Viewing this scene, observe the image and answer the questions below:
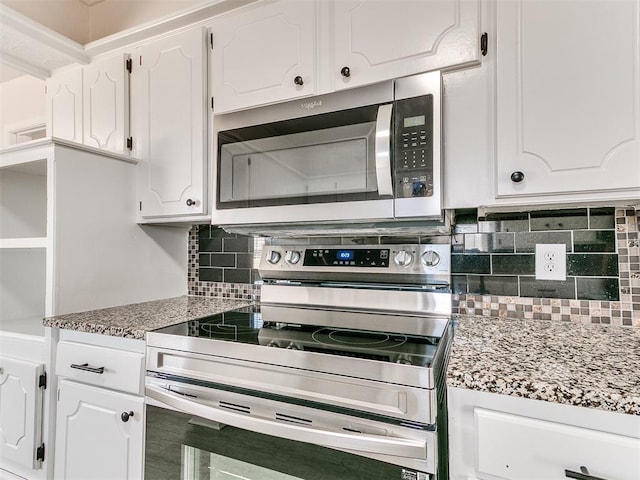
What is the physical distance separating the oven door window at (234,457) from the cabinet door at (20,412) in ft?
2.04

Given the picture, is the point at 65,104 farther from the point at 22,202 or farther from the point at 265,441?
the point at 265,441

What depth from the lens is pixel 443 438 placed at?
83 cm

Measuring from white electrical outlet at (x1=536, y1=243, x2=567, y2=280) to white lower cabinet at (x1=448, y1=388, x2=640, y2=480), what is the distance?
708 mm

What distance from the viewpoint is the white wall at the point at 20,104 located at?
8.07ft

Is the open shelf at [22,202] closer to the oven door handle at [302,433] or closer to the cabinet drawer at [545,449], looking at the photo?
the oven door handle at [302,433]

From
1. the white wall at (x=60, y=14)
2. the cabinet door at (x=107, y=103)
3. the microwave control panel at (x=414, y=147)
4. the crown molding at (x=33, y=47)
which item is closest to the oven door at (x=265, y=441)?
the microwave control panel at (x=414, y=147)

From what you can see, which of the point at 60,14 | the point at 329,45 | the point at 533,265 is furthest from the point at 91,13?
the point at 533,265

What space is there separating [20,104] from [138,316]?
86.3 inches

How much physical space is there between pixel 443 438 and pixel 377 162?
0.79m

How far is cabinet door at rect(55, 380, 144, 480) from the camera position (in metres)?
1.20

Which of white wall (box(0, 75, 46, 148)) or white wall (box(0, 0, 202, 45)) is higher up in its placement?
white wall (box(0, 0, 202, 45))

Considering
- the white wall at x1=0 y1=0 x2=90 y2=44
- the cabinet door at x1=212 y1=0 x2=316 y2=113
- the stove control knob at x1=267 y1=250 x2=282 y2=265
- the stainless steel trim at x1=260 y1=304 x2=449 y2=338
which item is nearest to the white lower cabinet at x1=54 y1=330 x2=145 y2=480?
the stainless steel trim at x1=260 y1=304 x2=449 y2=338

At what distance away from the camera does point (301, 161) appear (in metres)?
1.31

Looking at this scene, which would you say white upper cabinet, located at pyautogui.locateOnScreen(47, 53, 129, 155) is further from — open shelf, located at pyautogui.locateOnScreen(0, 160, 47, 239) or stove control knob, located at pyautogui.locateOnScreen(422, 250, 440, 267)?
stove control knob, located at pyautogui.locateOnScreen(422, 250, 440, 267)
